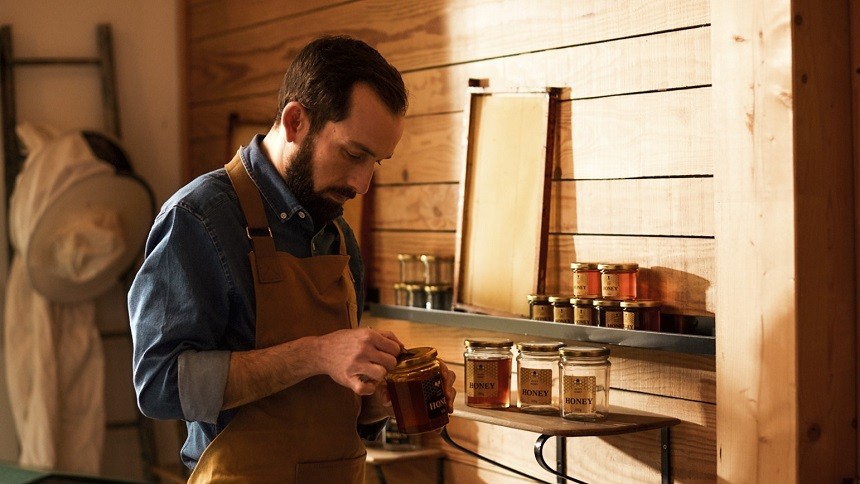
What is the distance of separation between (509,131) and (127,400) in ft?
7.53

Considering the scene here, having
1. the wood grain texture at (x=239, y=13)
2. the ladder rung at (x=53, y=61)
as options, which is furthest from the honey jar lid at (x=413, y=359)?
the ladder rung at (x=53, y=61)

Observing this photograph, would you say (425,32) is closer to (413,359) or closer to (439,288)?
(439,288)

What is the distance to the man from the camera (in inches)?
66.2

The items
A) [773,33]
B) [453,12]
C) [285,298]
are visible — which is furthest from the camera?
[453,12]

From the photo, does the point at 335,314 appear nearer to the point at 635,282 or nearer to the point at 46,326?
the point at 635,282

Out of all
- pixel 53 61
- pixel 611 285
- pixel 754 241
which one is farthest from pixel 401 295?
pixel 53 61

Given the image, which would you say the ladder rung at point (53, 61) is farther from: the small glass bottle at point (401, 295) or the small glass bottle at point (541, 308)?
the small glass bottle at point (541, 308)

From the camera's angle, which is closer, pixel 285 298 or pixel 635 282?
pixel 285 298

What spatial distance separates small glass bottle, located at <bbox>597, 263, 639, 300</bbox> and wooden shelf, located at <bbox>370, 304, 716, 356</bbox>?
0.31ft

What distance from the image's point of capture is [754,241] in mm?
2199

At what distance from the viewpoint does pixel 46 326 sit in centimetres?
393

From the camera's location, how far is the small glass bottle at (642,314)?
240 cm

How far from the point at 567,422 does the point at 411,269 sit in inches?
38.4

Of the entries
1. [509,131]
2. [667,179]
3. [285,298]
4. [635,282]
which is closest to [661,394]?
[635,282]
